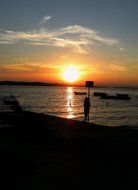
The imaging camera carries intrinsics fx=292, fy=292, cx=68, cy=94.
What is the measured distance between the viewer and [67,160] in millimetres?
10219

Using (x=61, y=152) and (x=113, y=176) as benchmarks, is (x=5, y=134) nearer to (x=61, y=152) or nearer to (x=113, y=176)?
(x=61, y=152)

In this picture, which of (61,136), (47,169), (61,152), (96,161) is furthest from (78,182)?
(61,136)

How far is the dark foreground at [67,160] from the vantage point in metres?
8.01

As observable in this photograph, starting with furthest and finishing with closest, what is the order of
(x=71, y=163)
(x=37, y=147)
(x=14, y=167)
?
(x=37, y=147) → (x=71, y=163) → (x=14, y=167)

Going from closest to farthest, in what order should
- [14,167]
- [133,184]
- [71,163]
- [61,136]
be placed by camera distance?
[133,184]
[14,167]
[71,163]
[61,136]

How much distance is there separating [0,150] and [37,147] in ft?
5.55

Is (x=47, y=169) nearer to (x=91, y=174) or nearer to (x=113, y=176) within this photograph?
(x=91, y=174)

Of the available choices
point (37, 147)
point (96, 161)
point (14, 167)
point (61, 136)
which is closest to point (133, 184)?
point (96, 161)

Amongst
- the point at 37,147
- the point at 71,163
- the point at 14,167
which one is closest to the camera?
the point at 14,167

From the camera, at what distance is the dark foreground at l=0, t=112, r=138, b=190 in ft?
26.3

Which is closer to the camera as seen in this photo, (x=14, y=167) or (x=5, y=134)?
(x=14, y=167)

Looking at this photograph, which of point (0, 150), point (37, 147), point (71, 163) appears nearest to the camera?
point (71, 163)

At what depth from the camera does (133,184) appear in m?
8.05

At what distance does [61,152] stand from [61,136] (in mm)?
3278
